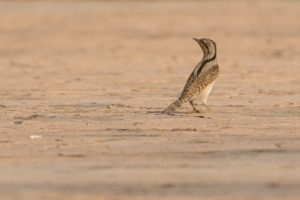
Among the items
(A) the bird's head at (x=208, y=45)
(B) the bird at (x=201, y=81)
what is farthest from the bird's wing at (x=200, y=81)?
(A) the bird's head at (x=208, y=45)

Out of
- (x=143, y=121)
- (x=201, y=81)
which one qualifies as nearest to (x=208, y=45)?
(x=201, y=81)

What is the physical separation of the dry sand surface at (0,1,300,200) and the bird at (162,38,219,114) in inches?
7.0

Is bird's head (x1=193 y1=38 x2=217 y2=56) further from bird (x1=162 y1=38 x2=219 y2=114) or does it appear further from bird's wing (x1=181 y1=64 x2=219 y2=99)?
bird's wing (x1=181 y1=64 x2=219 y2=99)

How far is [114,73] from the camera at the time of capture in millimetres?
15125

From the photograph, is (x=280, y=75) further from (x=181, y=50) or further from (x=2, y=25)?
(x=2, y=25)

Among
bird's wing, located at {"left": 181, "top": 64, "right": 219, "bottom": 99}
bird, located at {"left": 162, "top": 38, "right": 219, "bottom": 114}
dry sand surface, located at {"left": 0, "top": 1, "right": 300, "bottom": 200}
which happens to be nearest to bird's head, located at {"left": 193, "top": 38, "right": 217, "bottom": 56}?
bird, located at {"left": 162, "top": 38, "right": 219, "bottom": 114}

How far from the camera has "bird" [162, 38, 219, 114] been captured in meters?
9.48

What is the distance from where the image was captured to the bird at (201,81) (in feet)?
31.1

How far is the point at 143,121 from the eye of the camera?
29.7ft

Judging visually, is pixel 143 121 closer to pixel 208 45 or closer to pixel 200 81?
pixel 200 81

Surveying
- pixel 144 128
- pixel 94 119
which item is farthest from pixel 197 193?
pixel 94 119

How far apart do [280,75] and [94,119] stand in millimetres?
5674

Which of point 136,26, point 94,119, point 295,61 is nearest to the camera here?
point 94,119

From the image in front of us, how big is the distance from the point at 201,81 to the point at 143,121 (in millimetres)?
923
